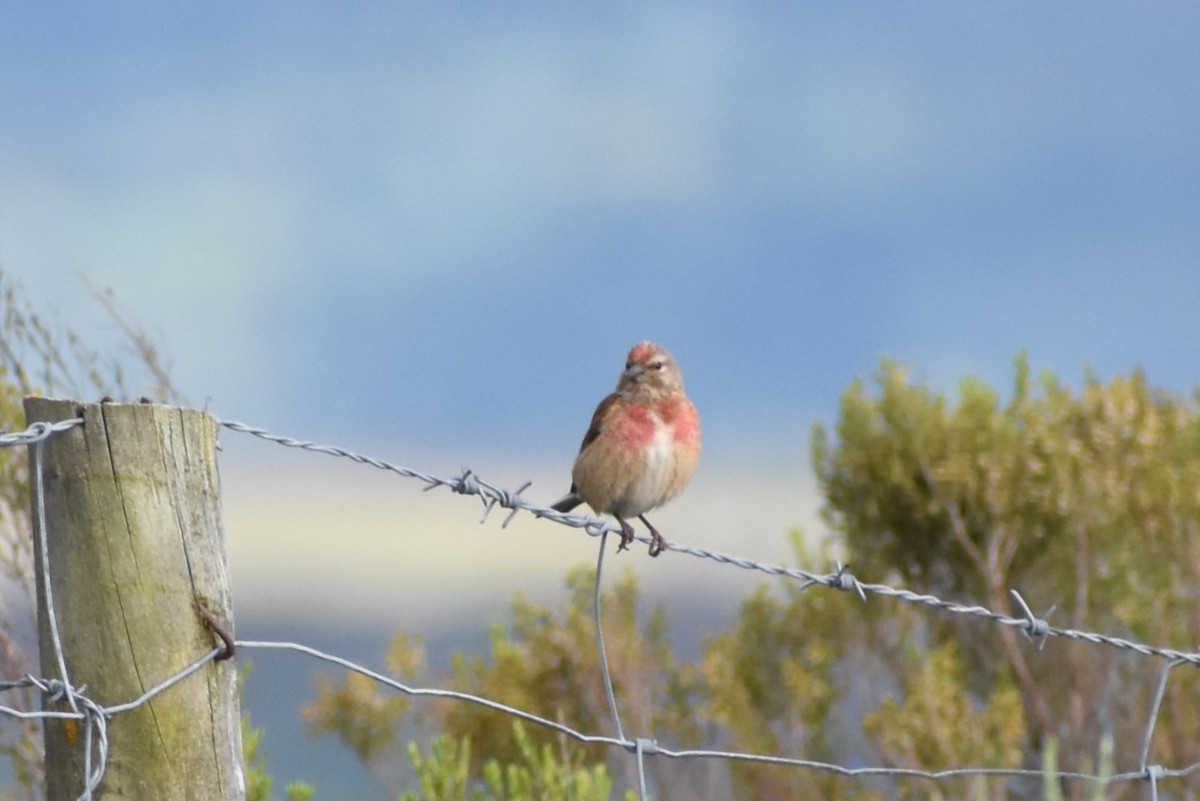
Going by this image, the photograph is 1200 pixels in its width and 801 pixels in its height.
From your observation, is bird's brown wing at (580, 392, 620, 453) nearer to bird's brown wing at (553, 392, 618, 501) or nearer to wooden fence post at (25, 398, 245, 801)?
bird's brown wing at (553, 392, 618, 501)

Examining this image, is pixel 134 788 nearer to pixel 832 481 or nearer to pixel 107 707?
pixel 107 707

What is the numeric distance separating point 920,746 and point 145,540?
6073 millimetres

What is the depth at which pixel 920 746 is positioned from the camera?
774 cm

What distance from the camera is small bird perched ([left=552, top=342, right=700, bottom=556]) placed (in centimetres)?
479

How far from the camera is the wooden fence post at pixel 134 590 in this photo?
239cm

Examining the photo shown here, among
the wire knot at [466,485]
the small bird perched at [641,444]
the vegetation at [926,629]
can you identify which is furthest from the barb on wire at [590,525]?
the vegetation at [926,629]

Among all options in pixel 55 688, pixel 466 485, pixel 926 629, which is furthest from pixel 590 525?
pixel 926 629

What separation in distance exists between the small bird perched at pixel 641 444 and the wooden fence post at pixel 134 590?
2365 millimetres

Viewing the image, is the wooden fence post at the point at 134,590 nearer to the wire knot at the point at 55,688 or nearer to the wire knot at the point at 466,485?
the wire knot at the point at 55,688

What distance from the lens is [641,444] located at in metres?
4.79

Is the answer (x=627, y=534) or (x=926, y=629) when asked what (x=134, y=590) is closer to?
(x=627, y=534)

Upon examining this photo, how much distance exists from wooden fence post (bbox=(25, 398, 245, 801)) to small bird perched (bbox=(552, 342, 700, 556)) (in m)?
2.37

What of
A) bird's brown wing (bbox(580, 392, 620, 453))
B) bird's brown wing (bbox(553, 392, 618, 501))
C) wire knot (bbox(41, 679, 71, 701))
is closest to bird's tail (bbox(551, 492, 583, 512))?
bird's brown wing (bbox(553, 392, 618, 501))

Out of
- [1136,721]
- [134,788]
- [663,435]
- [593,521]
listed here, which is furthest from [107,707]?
[1136,721]
